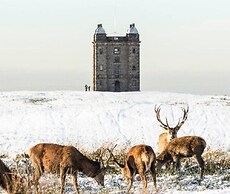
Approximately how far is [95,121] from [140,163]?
20.7 meters

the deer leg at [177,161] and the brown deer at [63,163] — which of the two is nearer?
the brown deer at [63,163]

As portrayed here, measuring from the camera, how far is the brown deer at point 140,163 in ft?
41.6

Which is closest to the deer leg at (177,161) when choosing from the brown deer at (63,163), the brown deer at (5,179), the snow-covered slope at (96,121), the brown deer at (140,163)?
the brown deer at (140,163)

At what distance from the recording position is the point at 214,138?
2789 centimetres

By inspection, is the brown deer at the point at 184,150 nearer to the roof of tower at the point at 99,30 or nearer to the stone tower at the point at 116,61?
the stone tower at the point at 116,61

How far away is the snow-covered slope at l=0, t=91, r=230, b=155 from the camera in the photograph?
26884mm

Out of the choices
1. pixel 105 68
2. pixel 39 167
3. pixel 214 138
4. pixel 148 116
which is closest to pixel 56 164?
pixel 39 167

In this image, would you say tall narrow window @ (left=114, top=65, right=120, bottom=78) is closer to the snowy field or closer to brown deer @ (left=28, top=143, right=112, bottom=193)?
the snowy field

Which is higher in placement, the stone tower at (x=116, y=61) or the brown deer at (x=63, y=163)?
the stone tower at (x=116, y=61)

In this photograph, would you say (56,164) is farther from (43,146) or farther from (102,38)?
(102,38)

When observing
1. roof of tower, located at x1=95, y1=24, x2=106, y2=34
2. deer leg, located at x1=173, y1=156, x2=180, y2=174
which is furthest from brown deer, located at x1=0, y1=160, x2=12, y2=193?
roof of tower, located at x1=95, y1=24, x2=106, y2=34

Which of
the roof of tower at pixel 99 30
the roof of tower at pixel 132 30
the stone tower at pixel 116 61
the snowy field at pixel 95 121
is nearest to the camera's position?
the snowy field at pixel 95 121

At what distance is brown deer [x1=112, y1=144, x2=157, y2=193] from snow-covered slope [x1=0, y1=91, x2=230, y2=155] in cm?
1008

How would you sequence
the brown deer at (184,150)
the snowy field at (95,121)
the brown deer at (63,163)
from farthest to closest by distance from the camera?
the snowy field at (95,121) < the brown deer at (184,150) < the brown deer at (63,163)
